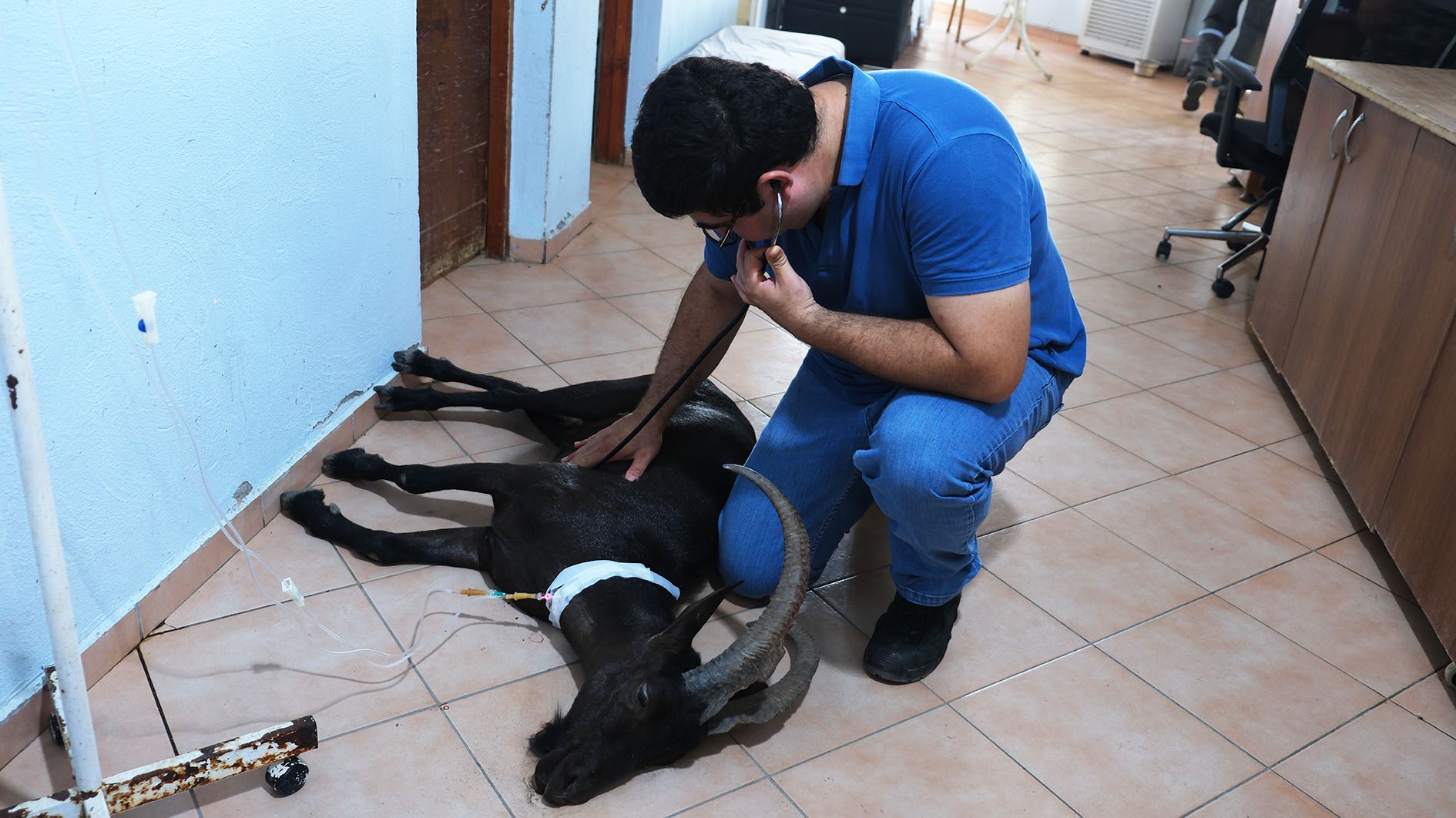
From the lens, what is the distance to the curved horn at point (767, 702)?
5.54ft

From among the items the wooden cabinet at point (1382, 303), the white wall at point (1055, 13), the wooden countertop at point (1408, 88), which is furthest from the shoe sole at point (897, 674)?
the white wall at point (1055, 13)

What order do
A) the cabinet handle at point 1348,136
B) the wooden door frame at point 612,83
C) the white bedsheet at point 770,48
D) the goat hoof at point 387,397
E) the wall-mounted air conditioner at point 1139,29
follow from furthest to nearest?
the wall-mounted air conditioner at point 1139,29, the white bedsheet at point 770,48, the wooden door frame at point 612,83, the cabinet handle at point 1348,136, the goat hoof at point 387,397

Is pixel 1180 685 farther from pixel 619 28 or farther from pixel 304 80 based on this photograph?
pixel 619 28

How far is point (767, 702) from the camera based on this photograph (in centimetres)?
171

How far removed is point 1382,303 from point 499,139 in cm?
262

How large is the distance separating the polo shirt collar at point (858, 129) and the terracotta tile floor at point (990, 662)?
90 cm

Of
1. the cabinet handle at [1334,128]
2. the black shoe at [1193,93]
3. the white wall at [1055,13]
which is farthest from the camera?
the white wall at [1055,13]

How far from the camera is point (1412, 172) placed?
278cm

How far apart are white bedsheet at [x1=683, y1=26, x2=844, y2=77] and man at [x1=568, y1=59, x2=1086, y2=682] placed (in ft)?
11.6

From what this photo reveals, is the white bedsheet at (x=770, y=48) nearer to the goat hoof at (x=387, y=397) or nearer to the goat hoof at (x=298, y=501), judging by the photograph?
the goat hoof at (x=387, y=397)

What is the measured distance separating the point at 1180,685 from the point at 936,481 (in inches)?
29.2

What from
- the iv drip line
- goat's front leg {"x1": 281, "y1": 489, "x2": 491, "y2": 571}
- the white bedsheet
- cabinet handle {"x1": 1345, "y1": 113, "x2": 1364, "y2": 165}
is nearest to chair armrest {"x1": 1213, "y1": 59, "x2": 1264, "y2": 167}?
cabinet handle {"x1": 1345, "y1": 113, "x2": 1364, "y2": 165}

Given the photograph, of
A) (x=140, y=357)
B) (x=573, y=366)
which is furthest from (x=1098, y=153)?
(x=140, y=357)

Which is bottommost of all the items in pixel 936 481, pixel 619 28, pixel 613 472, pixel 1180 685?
pixel 1180 685
